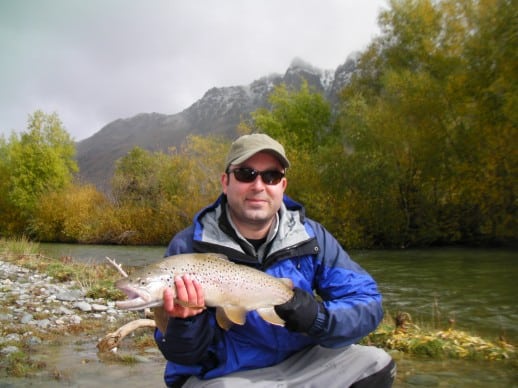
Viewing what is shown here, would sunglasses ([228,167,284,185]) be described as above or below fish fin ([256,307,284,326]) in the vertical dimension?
above

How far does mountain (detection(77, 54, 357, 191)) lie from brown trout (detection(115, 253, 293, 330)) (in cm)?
13475

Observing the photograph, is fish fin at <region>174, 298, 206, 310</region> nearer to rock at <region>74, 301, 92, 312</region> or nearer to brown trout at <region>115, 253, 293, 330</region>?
brown trout at <region>115, 253, 293, 330</region>

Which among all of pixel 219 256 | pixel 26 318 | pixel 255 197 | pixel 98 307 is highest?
pixel 255 197

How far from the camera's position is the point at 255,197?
9.91ft

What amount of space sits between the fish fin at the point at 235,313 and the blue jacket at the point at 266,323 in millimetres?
126

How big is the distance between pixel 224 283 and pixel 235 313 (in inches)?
7.6

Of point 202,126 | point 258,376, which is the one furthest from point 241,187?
point 202,126

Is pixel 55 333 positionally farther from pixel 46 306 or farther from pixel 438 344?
pixel 438 344

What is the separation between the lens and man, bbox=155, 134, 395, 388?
2.72 meters

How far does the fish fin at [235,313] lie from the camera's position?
273 centimetres

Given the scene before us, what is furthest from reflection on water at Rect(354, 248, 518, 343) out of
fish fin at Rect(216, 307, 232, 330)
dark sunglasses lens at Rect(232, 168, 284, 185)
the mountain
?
the mountain

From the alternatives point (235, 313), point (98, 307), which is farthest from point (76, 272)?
point (235, 313)

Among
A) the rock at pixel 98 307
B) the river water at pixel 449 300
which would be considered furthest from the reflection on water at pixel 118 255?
the rock at pixel 98 307

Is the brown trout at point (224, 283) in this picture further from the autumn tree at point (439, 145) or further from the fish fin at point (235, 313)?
the autumn tree at point (439, 145)
